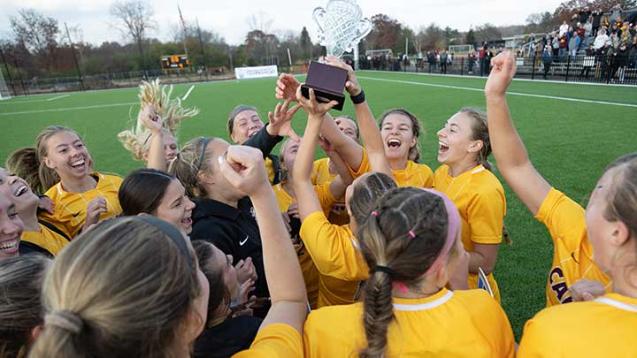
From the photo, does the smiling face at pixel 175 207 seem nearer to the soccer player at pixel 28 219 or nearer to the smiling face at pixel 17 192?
the soccer player at pixel 28 219

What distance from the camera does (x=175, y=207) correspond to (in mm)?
2291

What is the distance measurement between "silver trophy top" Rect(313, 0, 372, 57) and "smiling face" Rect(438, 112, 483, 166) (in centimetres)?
120

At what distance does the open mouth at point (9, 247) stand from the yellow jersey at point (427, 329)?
166cm

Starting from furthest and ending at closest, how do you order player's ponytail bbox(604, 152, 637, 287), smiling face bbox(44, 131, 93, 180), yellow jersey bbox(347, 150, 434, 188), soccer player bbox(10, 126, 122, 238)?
smiling face bbox(44, 131, 93, 180)
soccer player bbox(10, 126, 122, 238)
yellow jersey bbox(347, 150, 434, 188)
player's ponytail bbox(604, 152, 637, 287)

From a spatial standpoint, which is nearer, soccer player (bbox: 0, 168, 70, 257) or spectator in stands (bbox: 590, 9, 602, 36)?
soccer player (bbox: 0, 168, 70, 257)

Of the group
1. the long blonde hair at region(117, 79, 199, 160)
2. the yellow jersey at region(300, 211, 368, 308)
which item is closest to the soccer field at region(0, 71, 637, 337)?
the yellow jersey at region(300, 211, 368, 308)

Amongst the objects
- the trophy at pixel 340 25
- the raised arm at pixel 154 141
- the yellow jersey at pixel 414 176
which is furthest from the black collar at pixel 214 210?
the trophy at pixel 340 25

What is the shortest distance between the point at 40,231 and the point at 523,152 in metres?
2.90

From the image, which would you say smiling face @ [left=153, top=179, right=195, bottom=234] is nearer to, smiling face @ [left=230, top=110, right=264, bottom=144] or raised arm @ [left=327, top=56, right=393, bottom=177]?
raised arm @ [left=327, top=56, right=393, bottom=177]

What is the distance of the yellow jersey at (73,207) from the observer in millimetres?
3139

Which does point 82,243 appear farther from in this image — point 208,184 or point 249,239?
point 208,184

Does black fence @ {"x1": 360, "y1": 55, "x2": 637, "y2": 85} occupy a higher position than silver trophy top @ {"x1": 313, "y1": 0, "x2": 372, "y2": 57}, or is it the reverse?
silver trophy top @ {"x1": 313, "y1": 0, "x2": 372, "y2": 57}

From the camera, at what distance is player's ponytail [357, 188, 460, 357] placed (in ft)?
4.15

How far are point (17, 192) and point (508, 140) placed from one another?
2854mm
